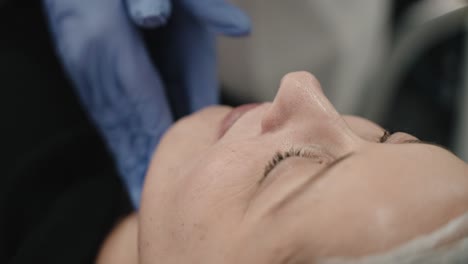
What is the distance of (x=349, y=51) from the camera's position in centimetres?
135

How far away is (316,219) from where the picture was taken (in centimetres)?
50

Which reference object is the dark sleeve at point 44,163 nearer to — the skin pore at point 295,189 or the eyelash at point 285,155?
the skin pore at point 295,189

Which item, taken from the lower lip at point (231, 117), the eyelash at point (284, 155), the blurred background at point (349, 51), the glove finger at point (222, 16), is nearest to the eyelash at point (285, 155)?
the eyelash at point (284, 155)

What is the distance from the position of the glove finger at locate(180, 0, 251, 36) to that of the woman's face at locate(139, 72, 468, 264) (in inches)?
8.9

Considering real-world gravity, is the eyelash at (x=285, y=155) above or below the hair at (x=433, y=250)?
above

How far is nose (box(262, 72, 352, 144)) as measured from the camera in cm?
57

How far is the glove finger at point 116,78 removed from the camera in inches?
33.1

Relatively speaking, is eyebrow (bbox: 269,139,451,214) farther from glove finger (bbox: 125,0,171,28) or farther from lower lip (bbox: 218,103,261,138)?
glove finger (bbox: 125,0,171,28)

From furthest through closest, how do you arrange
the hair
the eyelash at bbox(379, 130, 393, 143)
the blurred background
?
the blurred background < the eyelash at bbox(379, 130, 393, 143) < the hair

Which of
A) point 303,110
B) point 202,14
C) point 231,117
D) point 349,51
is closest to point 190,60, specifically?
point 202,14

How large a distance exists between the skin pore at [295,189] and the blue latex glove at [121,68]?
205 millimetres

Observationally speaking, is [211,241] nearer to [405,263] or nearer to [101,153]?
[405,263]

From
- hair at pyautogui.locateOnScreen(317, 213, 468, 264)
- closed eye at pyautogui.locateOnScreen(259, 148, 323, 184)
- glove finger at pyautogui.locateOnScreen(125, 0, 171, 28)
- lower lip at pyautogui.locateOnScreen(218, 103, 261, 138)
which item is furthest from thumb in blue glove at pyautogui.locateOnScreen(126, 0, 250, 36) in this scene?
hair at pyautogui.locateOnScreen(317, 213, 468, 264)

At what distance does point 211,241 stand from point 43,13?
2.30 ft
